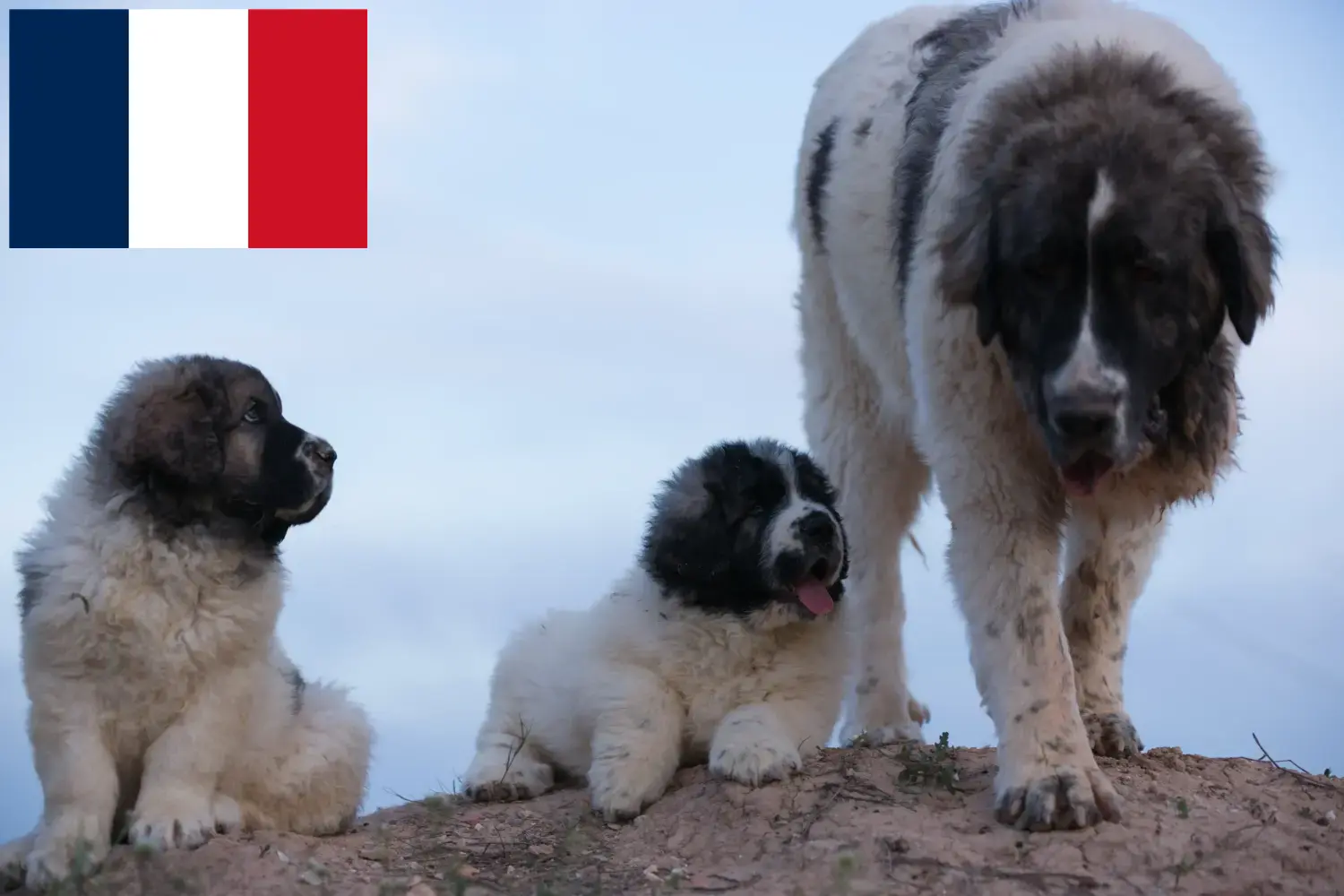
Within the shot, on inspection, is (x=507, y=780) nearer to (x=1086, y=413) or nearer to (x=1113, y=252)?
(x=1086, y=413)

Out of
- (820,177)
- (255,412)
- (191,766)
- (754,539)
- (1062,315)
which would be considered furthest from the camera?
(820,177)

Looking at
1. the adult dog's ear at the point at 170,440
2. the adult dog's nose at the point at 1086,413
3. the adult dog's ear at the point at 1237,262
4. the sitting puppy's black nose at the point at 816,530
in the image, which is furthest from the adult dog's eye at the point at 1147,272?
the adult dog's ear at the point at 170,440

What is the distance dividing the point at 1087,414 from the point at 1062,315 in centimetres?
32

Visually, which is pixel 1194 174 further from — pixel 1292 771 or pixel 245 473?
pixel 245 473

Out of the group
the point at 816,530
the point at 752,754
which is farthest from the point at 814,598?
the point at 752,754

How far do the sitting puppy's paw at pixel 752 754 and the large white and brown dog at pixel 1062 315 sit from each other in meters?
0.78

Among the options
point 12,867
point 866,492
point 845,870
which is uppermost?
point 866,492

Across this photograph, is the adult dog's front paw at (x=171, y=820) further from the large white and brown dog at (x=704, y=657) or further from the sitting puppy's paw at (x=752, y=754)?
A: the sitting puppy's paw at (x=752, y=754)

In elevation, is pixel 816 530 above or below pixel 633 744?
above

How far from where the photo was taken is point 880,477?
24.1 feet

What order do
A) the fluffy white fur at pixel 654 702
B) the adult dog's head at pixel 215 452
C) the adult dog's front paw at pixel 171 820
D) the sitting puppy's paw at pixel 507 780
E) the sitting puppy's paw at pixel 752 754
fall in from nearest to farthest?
the adult dog's front paw at pixel 171 820
the adult dog's head at pixel 215 452
the sitting puppy's paw at pixel 752 754
the fluffy white fur at pixel 654 702
the sitting puppy's paw at pixel 507 780

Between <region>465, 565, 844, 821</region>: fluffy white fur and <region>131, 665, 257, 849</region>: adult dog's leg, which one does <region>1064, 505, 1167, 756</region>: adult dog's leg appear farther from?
<region>131, 665, 257, 849</region>: adult dog's leg

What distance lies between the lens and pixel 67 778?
5.27 metres

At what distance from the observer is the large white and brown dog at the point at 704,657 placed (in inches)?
239
